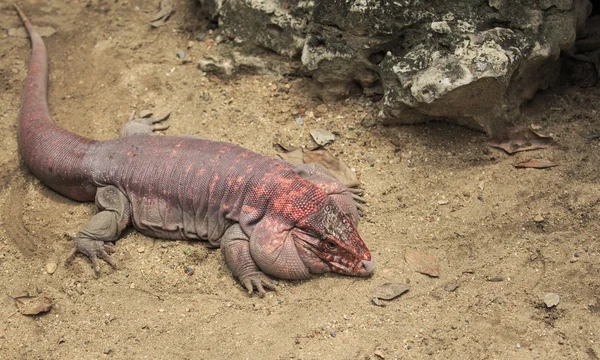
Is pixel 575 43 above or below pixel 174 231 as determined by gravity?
above

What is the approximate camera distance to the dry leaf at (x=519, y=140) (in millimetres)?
6348

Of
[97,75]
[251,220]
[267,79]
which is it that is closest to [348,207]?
[251,220]

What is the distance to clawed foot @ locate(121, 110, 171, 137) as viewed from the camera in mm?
6770

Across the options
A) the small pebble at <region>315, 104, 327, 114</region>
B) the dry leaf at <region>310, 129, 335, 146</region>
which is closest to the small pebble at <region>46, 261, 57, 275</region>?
the dry leaf at <region>310, 129, 335, 146</region>

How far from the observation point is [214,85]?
7.30 meters

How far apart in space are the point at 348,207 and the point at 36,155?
3192mm

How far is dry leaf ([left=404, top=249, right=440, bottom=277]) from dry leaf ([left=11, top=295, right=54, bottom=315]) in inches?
123

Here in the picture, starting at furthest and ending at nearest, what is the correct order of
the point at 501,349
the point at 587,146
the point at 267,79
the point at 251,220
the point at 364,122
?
the point at 267,79, the point at 364,122, the point at 587,146, the point at 251,220, the point at 501,349

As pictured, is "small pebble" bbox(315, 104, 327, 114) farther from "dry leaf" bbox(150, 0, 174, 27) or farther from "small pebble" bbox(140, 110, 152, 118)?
"dry leaf" bbox(150, 0, 174, 27)

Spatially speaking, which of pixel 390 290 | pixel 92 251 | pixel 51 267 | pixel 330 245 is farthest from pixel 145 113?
pixel 390 290

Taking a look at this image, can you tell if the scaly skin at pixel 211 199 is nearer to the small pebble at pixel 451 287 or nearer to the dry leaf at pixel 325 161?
the dry leaf at pixel 325 161

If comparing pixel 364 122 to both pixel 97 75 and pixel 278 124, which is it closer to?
Result: pixel 278 124

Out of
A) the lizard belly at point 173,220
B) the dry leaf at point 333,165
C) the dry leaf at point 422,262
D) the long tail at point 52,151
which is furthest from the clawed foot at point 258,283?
the long tail at point 52,151

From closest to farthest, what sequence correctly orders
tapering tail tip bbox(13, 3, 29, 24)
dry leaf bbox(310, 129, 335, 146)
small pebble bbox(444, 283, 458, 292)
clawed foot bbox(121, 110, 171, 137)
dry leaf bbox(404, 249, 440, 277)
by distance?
small pebble bbox(444, 283, 458, 292)
dry leaf bbox(404, 249, 440, 277)
dry leaf bbox(310, 129, 335, 146)
clawed foot bbox(121, 110, 171, 137)
tapering tail tip bbox(13, 3, 29, 24)
